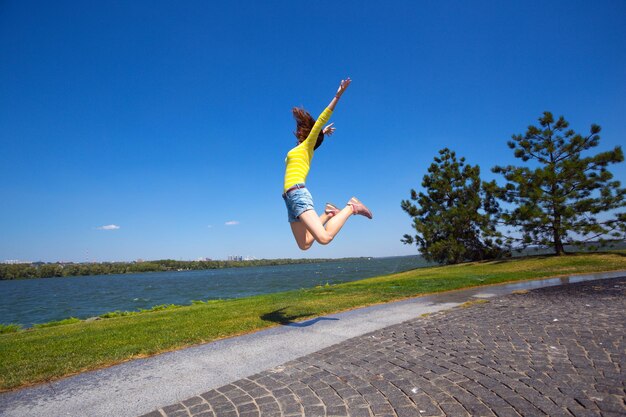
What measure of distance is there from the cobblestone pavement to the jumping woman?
1687mm

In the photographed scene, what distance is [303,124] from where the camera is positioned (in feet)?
17.1

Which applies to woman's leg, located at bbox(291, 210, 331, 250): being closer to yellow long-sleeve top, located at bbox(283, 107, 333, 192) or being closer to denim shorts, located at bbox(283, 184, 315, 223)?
denim shorts, located at bbox(283, 184, 315, 223)

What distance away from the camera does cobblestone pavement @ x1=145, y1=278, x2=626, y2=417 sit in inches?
102

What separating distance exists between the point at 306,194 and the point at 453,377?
2875 millimetres

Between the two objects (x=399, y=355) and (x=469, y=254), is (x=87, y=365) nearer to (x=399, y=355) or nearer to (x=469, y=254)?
(x=399, y=355)

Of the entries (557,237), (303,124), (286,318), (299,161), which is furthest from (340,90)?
(557,237)

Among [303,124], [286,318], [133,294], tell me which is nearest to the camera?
[303,124]

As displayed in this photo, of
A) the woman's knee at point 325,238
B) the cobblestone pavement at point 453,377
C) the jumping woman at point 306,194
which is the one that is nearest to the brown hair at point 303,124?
the jumping woman at point 306,194

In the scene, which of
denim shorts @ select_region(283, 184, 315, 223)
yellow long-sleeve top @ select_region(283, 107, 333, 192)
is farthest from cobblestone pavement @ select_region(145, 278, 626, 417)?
yellow long-sleeve top @ select_region(283, 107, 333, 192)

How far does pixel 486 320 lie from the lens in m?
5.45

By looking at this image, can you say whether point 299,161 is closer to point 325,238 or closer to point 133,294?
point 325,238

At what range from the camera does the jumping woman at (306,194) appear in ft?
15.6

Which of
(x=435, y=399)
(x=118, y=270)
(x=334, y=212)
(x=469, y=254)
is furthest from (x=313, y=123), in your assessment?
(x=118, y=270)

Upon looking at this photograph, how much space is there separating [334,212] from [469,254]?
2827 cm
